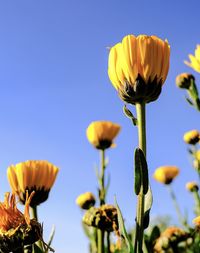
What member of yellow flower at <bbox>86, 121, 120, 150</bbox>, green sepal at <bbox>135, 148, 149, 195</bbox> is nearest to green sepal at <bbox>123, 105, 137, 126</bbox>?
green sepal at <bbox>135, 148, 149, 195</bbox>

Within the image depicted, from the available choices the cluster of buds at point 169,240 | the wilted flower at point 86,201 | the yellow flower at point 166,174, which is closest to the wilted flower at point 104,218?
the cluster of buds at point 169,240

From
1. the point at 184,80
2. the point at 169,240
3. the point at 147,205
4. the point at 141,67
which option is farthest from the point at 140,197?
the point at 184,80

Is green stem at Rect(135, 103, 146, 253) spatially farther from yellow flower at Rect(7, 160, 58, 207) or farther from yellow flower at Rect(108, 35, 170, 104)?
yellow flower at Rect(7, 160, 58, 207)

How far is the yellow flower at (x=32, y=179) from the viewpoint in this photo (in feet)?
7.11

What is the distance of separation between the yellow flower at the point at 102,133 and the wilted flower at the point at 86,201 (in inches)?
22.5

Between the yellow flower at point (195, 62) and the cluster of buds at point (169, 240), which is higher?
the yellow flower at point (195, 62)

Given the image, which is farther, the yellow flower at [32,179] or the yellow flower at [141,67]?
the yellow flower at [32,179]

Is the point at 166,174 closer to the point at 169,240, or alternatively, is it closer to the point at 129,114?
the point at 169,240

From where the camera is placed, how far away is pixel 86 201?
14.5 ft

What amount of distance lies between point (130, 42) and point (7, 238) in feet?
2.44

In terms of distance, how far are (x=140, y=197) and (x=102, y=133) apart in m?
2.93

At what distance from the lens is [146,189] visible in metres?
1.38

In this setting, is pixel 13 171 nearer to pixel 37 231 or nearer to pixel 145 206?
pixel 37 231

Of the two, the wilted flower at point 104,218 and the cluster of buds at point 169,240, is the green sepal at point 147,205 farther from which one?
the cluster of buds at point 169,240
